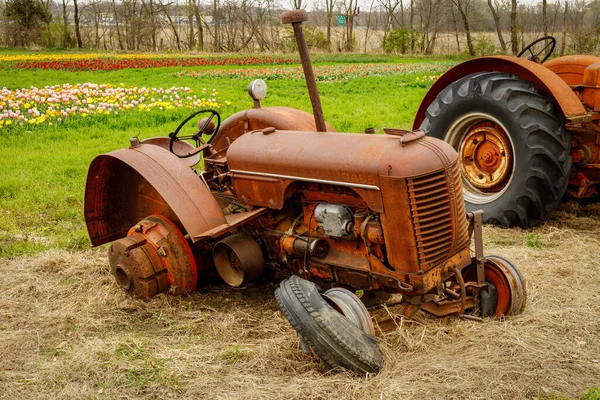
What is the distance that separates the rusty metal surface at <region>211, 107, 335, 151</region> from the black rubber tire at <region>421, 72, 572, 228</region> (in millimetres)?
1612

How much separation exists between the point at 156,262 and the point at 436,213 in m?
1.86

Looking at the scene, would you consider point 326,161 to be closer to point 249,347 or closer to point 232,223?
point 232,223

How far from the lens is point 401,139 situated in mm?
2994

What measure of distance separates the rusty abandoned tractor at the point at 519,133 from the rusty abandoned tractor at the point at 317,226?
163 centimetres

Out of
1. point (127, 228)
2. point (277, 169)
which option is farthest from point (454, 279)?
point (127, 228)

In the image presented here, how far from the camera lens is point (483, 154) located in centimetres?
522

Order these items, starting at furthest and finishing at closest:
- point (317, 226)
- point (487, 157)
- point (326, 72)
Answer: point (326, 72)
point (487, 157)
point (317, 226)

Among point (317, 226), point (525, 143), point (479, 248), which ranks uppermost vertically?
point (525, 143)

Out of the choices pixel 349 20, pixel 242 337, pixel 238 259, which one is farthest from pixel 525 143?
pixel 349 20

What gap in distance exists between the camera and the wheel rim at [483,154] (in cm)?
502

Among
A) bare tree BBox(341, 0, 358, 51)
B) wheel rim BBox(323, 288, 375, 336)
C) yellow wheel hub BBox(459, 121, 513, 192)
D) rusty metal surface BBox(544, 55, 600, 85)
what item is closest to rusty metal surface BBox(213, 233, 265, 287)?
wheel rim BBox(323, 288, 375, 336)

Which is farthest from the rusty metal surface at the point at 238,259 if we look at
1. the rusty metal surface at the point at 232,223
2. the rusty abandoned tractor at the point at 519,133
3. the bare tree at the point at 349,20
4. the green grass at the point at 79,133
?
the bare tree at the point at 349,20

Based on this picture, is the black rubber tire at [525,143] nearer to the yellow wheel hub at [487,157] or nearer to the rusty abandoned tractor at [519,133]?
the rusty abandoned tractor at [519,133]

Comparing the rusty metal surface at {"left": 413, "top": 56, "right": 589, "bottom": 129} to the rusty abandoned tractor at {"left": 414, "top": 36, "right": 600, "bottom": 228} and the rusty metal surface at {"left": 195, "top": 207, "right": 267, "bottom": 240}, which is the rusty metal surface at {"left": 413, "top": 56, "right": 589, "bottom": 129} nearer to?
the rusty abandoned tractor at {"left": 414, "top": 36, "right": 600, "bottom": 228}
